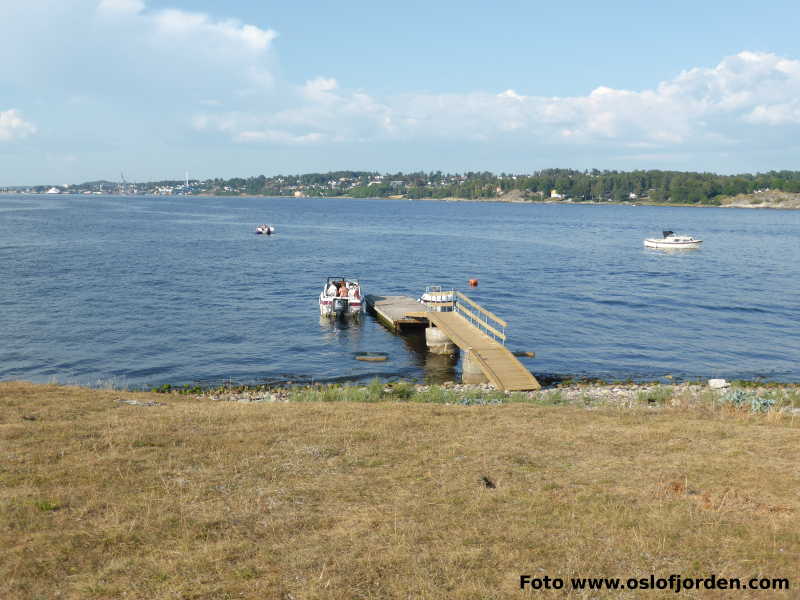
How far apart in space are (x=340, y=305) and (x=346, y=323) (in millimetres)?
1252

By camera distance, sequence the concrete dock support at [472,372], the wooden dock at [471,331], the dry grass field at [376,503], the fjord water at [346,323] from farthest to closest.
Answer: the fjord water at [346,323] → the concrete dock support at [472,372] → the wooden dock at [471,331] → the dry grass field at [376,503]

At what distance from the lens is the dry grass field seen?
696 cm

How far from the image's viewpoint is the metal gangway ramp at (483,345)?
20.9 m

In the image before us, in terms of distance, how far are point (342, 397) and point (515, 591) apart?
A: 11326 mm

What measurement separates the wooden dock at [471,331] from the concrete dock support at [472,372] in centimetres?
18

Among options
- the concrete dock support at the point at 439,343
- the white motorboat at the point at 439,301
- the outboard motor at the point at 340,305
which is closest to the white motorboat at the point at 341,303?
the outboard motor at the point at 340,305

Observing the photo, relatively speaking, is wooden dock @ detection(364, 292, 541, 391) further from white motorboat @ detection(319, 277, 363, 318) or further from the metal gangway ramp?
white motorboat @ detection(319, 277, 363, 318)

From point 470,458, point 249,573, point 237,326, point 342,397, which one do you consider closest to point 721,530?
point 470,458

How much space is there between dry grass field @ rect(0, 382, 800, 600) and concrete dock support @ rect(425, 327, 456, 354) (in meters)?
15.3

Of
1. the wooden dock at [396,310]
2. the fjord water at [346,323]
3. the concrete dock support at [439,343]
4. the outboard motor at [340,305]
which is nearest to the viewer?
the fjord water at [346,323]

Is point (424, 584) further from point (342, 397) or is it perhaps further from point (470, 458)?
point (342, 397)

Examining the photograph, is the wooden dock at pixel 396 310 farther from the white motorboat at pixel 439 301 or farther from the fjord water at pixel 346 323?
the fjord water at pixel 346 323

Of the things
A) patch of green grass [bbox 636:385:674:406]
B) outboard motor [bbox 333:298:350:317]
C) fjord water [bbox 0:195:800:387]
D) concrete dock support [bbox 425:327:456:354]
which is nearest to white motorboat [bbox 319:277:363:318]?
outboard motor [bbox 333:298:350:317]

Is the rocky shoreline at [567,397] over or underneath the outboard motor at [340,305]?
underneath
